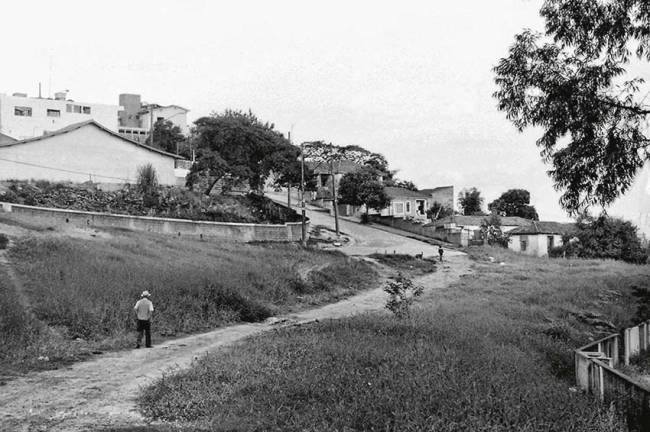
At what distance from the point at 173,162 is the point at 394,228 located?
24.1 meters

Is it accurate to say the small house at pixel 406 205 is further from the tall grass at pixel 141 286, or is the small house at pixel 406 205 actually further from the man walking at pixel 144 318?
the man walking at pixel 144 318

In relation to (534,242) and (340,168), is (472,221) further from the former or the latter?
(340,168)

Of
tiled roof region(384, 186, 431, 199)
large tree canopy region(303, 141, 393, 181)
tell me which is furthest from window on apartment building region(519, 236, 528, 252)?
large tree canopy region(303, 141, 393, 181)

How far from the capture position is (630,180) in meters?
14.5

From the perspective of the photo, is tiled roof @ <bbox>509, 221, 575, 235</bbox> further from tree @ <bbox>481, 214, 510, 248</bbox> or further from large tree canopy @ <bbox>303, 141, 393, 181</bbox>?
large tree canopy @ <bbox>303, 141, 393, 181</bbox>

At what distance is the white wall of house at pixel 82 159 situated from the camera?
1351 inches

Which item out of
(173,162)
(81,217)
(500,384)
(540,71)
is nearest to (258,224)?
(173,162)

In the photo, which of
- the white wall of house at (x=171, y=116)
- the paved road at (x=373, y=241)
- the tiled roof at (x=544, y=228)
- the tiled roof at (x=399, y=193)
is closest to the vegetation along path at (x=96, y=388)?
the paved road at (x=373, y=241)

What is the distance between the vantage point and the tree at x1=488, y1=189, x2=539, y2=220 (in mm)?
86188

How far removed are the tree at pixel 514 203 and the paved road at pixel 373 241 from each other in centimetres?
3858

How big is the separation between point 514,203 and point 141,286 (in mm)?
78048

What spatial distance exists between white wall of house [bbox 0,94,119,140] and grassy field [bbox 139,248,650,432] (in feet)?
176

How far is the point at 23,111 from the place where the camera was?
61.8m

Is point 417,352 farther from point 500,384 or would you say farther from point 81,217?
point 81,217
